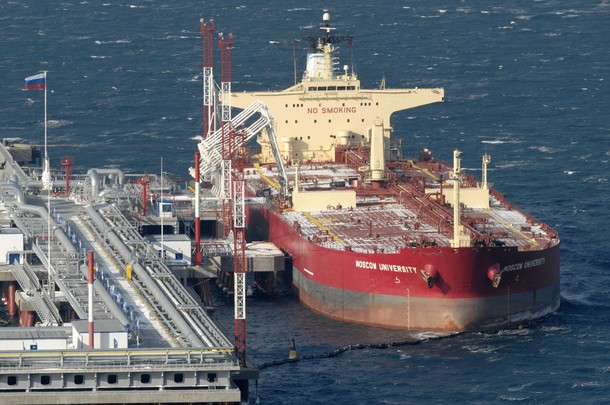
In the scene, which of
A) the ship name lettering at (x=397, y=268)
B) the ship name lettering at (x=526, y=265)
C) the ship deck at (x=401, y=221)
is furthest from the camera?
the ship deck at (x=401, y=221)

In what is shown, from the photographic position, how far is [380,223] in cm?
13075

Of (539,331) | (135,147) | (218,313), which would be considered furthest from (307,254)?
(135,147)

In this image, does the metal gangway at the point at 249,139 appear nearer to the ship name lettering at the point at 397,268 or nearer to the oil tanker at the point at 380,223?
the oil tanker at the point at 380,223

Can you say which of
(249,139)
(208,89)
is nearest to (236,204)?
(249,139)

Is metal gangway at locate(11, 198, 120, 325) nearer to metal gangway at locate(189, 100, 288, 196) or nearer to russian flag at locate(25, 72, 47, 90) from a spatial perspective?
russian flag at locate(25, 72, 47, 90)

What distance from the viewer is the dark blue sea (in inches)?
4353

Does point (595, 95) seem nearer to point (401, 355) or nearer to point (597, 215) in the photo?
point (597, 215)

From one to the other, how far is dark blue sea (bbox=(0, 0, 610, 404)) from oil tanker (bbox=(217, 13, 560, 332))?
65.8 inches

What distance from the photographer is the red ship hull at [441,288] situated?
119750mm

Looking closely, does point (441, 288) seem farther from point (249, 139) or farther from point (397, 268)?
point (249, 139)

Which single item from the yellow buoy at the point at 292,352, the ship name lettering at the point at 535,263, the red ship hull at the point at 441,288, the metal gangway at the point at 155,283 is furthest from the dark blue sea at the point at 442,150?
the metal gangway at the point at 155,283

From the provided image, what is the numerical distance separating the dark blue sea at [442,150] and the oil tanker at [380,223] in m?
1.67

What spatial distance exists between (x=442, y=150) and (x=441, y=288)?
4942 centimetres

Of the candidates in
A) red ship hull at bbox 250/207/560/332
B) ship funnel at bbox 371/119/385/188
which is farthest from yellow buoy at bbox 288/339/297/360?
ship funnel at bbox 371/119/385/188
